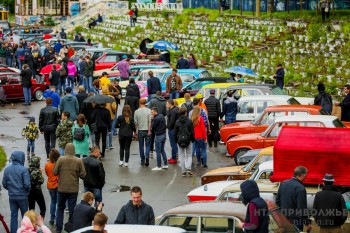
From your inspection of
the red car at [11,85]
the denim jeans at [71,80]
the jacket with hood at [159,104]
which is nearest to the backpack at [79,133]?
the jacket with hood at [159,104]

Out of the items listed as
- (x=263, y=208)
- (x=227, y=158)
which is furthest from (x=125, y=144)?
(x=263, y=208)

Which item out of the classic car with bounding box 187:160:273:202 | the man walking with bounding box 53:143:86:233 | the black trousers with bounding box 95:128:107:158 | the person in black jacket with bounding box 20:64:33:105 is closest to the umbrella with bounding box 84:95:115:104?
the black trousers with bounding box 95:128:107:158

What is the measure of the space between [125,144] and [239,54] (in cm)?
2098

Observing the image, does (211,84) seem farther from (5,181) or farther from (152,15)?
(152,15)

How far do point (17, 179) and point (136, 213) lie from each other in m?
4.11

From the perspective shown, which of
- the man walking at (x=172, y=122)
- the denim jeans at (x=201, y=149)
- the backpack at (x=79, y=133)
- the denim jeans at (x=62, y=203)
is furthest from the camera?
the man walking at (x=172, y=122)

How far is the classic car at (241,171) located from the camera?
837 inches

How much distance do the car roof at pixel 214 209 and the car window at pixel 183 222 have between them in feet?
0.26

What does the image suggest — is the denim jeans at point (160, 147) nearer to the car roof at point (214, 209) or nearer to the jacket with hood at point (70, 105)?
the jacket with hood at point (70, 105)

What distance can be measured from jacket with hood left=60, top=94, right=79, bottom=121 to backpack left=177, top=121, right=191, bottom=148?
467 centimetres

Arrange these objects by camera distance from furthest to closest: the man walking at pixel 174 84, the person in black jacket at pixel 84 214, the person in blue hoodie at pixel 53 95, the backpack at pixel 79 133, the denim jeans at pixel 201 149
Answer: the man walking at pixel 174 84
the person in blue hoodie at pixel 53 95
the denim jeans at pixel 201 149
the backpack at pixel 79 133
the person in black jacket at pixel 84 214

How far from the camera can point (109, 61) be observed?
47719 millimetres

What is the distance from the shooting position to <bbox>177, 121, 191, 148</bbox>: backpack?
25.1m

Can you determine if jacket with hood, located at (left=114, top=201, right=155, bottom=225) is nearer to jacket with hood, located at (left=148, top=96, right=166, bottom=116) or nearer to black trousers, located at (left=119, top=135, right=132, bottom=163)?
black trousers, located at (left=119, top=135, right=132, bottom=163)
